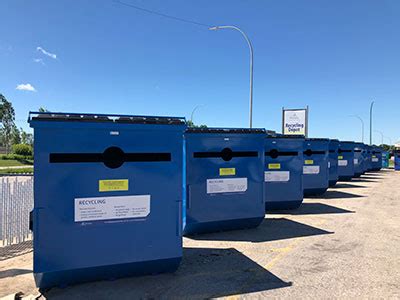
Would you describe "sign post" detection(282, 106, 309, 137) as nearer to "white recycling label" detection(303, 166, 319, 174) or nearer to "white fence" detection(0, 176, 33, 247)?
"white recycling label" detection(303, 166, 319, 174)

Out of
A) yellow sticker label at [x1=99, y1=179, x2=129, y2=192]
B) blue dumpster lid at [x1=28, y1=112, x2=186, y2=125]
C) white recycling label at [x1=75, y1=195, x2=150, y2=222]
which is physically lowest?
white recycling label at [x1=75, y1=195, x2=150, y2=222]

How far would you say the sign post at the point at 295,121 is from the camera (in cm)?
1998

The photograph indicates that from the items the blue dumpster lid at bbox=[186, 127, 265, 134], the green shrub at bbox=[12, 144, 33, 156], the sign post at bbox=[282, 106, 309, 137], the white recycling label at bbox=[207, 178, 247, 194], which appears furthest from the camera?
the green shrub at bbox=[12, 144, 33, 156]

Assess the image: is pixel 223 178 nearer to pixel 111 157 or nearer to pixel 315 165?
pixel 111 157

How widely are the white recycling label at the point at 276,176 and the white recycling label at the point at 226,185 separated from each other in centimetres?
196

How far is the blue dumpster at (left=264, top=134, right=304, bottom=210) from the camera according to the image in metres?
7.49

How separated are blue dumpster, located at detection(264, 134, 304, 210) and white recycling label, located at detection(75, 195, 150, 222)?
4.35 meters

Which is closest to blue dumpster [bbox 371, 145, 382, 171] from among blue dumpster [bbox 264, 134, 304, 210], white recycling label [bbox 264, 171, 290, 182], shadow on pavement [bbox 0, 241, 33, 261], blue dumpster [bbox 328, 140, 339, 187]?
blue dumpster [bbox 328, 140, 339, 187]

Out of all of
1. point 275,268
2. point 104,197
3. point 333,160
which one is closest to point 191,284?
point 275,268

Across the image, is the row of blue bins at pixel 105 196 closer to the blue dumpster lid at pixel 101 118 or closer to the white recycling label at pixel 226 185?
the blue dumpster lid at pixel 101 118

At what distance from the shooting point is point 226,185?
5.55 meters

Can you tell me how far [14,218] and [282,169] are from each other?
5.35 metres

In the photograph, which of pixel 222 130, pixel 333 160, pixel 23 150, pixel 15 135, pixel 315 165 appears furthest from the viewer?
pixel 15 135

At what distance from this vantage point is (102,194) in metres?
3.40
